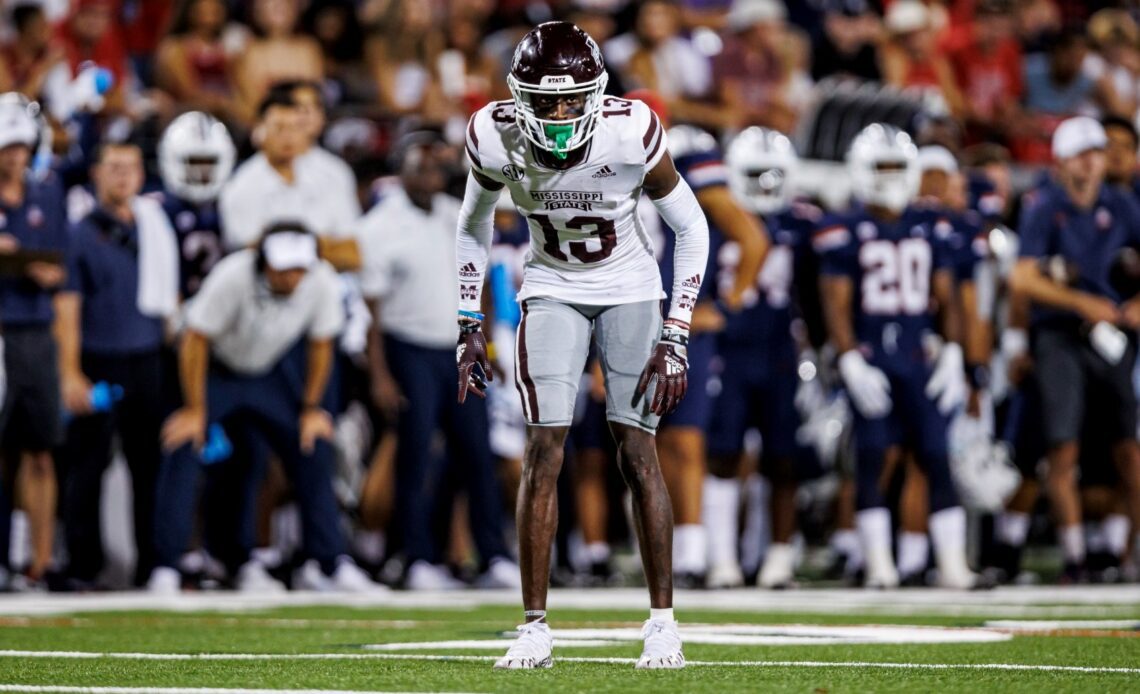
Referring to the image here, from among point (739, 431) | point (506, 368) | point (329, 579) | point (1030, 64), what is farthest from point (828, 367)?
point (1030, 64)

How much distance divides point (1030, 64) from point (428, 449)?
23.9 ft

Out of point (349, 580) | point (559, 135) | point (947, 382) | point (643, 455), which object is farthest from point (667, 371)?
point (947, 382)

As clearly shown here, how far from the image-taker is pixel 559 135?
518 centimetres

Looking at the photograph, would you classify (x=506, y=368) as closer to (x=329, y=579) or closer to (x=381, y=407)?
(x=381, y=407)

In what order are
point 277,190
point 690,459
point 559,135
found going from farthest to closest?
point 277,190 < point 690,459 < point 559,135

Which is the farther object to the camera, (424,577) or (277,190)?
(277,190)

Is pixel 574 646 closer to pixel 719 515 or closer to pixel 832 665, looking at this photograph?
pixel 832 665

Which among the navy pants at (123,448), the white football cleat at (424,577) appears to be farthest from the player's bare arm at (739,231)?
the navy pants at (123,448)

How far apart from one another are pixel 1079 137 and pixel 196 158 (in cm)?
440

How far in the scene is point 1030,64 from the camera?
1498cm

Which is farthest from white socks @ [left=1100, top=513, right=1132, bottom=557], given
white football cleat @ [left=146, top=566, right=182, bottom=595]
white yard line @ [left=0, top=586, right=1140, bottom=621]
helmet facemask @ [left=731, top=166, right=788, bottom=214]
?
white football cleat @ [left=146, top=566, right=182, bottom=595]

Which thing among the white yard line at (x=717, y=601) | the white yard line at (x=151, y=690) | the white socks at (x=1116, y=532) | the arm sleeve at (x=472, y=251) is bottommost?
the white yard line at (x=717, y=601)

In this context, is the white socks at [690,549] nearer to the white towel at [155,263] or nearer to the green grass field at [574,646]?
the green grass field at [574,646]

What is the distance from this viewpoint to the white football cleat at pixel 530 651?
511 cm
